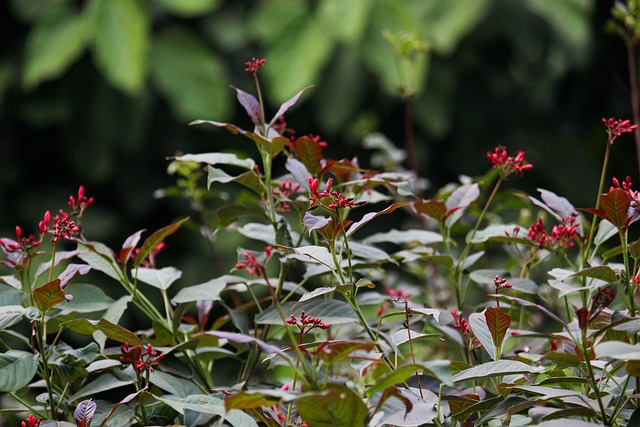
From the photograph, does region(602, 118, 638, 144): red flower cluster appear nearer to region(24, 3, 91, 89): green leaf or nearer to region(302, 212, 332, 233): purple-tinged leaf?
region(302, 212, 332, 233): purple-tinged leaf

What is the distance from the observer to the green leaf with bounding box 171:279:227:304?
659 millimetres

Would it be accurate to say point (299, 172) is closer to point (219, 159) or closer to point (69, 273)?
point (219, 159)

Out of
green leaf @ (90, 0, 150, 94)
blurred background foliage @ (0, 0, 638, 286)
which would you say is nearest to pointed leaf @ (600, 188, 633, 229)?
blurred background foliage @ (0, 0, 638, 286)

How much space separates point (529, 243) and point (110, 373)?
40 cm

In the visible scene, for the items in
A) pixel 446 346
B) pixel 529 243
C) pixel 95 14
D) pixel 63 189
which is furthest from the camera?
pixel 63 189

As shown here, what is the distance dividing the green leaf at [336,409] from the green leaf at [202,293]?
0.20m

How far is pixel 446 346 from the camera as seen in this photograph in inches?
42.7

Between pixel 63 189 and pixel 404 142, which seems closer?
pixel 63 189

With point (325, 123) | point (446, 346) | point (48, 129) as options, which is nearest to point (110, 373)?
point (446, 346)

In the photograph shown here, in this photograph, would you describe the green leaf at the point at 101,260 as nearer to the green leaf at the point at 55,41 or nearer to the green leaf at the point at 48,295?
the green leaf at the point at 48,295

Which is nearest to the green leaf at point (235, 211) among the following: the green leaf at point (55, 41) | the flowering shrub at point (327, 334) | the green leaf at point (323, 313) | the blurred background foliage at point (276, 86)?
the flowering shrub at point (327, 334)

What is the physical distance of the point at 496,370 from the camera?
0.53 metres

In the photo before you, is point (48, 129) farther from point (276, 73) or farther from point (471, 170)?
point (471, 170)

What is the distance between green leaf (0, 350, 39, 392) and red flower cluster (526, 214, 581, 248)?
1.47ft
